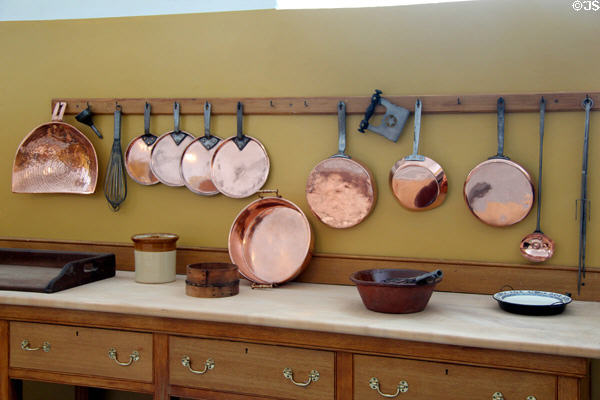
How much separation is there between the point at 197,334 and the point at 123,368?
30 centimetres

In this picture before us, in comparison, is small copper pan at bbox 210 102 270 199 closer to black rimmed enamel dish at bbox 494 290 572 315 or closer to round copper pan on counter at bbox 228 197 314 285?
round copper pan on counter at bbox 228 197 314 285

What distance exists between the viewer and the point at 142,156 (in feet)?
7.91

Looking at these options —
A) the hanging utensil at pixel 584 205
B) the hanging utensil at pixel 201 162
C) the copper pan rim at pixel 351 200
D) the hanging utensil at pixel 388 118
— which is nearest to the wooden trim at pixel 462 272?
the hanging utensil at pixel 584 205

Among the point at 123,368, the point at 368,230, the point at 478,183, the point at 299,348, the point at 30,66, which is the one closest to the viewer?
the point at 299,348

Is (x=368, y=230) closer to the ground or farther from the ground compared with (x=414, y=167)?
closer to the ground

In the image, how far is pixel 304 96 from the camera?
7.35ft

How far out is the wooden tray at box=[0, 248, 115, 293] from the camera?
1990mm

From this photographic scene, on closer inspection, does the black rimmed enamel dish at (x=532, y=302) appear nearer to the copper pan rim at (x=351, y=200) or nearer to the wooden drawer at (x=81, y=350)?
the copper pan rim at (x=351, y=200)

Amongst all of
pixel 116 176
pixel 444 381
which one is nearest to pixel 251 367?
pixel 444 381

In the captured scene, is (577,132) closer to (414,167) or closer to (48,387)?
(414,167)

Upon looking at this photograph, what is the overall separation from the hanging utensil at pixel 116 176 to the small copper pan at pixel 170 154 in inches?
6.7

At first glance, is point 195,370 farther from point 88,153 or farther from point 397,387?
point 88,153

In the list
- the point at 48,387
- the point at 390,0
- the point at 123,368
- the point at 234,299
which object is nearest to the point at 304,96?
the point at 390,0

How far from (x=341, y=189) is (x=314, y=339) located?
69 cm
